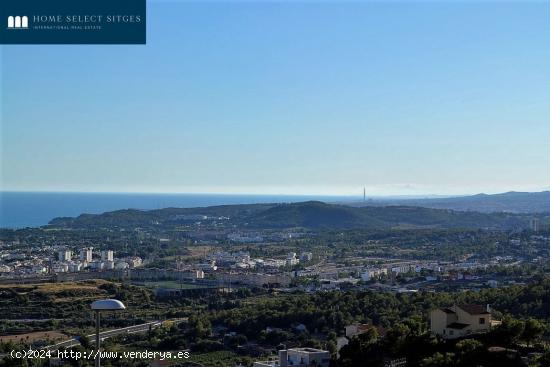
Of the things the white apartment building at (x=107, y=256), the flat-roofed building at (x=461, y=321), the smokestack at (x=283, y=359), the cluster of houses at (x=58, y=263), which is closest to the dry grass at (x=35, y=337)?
the smokestack at (x=283, y=359)

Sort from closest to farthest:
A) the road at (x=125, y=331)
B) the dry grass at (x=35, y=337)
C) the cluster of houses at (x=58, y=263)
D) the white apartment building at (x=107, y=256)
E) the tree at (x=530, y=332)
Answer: the tree at (x=530, y=332) → the road at (x=125, y=331) → the dry grass at (x=35, y=337) → the cluster of houses at (x=58, y=263) → the white apartment building at (x=107, y=256)

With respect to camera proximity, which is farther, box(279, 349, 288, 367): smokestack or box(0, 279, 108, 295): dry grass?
box(0, 279, 108, 295): dry grass

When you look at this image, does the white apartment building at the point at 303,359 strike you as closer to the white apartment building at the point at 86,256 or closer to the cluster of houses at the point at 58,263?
the cluster of houses at the point at 58,263

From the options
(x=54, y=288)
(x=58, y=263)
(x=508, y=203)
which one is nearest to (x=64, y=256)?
(x=58, y=263)

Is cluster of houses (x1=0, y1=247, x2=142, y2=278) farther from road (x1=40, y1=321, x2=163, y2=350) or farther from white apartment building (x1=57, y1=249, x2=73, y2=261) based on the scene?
road (x1=40, y1=321, x2=163, y2=350)

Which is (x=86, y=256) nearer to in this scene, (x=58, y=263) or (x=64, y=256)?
(x=64, y=256)

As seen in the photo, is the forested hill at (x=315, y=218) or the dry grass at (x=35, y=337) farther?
the forested hill at (x=315, y=218)

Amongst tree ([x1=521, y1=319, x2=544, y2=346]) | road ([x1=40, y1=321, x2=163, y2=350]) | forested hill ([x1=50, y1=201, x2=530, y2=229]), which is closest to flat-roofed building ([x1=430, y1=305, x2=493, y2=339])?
tree ([x1=521, y1=319, x2=544, y2=346])

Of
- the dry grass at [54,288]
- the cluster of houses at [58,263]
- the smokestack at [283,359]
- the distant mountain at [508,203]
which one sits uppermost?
the distant mountain at [508,203]
